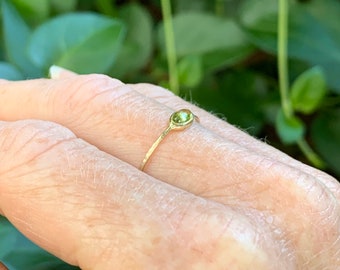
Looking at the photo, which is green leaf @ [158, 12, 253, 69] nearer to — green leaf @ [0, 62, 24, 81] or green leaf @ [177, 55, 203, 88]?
green leaf @ [177, 55, 203, 88]

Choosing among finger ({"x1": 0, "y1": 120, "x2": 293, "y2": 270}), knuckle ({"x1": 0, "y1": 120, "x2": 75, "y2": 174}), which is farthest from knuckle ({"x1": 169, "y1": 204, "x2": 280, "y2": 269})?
knuckle ({"x1": 0, "y1": 120, "x2": 75, "y2": 174})

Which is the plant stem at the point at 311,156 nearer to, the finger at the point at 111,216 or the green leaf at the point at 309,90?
the green leaf at the point at 309,90

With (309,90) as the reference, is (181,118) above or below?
above

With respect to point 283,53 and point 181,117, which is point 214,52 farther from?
point 181,117

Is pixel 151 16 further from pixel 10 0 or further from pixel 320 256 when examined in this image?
pixel 320 256

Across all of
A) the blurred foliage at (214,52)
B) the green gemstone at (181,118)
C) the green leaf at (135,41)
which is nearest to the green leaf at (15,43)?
the blurred foliage at (214,52)

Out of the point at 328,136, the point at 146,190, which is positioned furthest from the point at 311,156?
the point at 146,190

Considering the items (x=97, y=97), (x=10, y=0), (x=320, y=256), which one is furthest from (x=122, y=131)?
(x=10, y=0)
